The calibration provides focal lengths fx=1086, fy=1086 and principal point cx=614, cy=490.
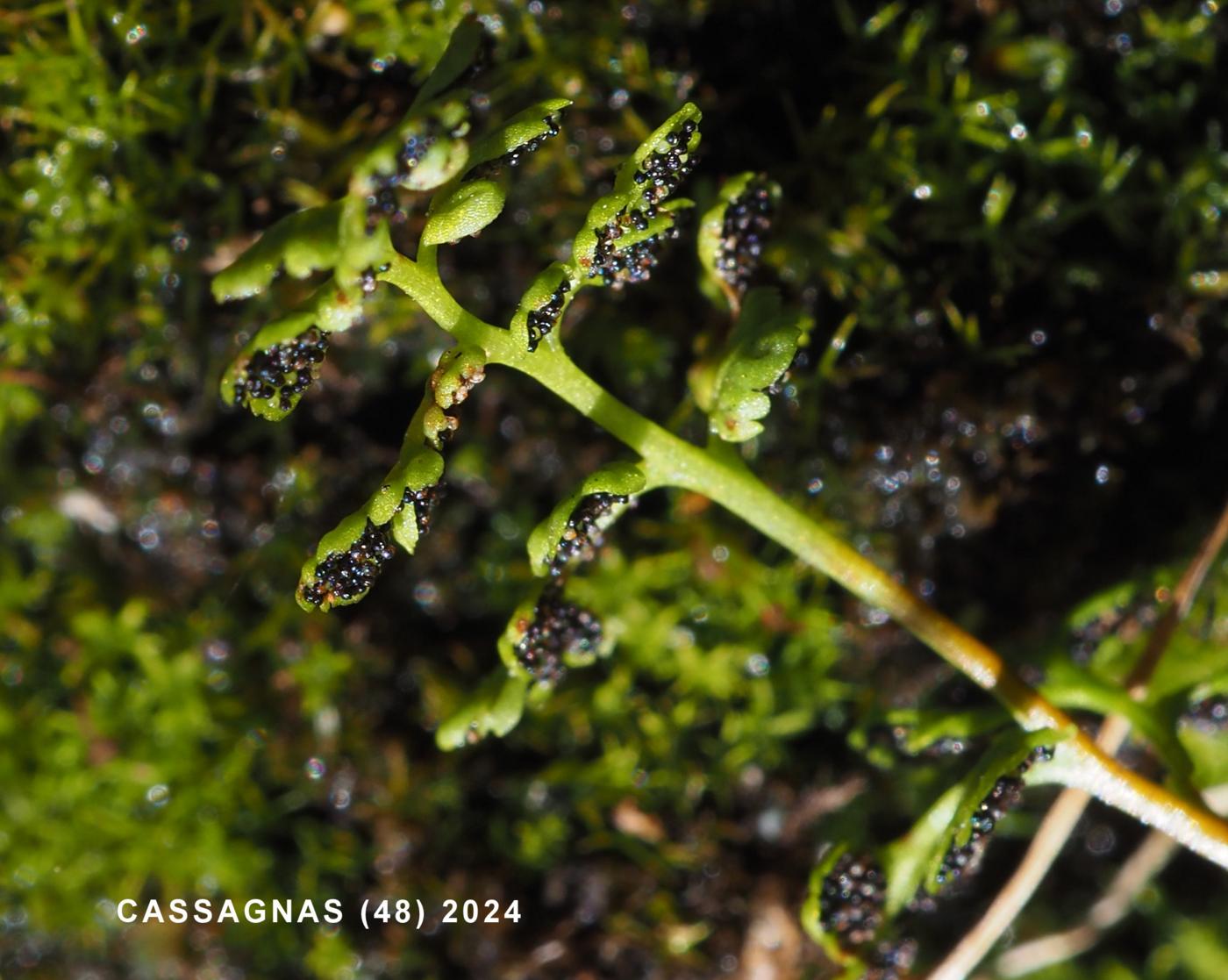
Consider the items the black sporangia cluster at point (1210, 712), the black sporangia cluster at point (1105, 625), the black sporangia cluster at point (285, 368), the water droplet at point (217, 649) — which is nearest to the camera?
the black sporangia cluster at point (285, 368)

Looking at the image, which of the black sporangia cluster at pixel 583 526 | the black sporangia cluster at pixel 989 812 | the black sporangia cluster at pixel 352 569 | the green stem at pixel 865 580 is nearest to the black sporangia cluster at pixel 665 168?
the green stem at pixel 865 580

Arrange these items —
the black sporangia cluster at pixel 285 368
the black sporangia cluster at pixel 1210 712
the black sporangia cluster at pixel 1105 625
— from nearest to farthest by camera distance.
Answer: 1. the black sporangia cluster at pixel 285 368
2. the black sporangia cluster at pixel 1210 712
3. the black sporangia cluster at pixel 1105 625

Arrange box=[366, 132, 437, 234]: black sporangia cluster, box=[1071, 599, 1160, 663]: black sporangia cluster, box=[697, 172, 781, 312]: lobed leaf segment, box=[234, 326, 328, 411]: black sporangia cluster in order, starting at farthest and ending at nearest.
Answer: box=[1071, 599, 1160, 663]: black sporangia cluster → box=[697, 172, 781, 312]: lobed leaf segment → box=[234, 326, 328, 411]: black sporangia cluster → box=[366, 132, 437, 234]: black sporangia cluster

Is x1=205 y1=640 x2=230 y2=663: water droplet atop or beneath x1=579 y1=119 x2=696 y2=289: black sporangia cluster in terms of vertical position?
beneath

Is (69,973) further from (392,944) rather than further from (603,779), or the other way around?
(603,779)

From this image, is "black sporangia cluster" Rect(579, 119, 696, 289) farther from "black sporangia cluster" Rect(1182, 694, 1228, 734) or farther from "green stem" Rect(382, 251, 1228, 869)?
"black sporangia cluster" Rect(1182, 694, 1228, 734)

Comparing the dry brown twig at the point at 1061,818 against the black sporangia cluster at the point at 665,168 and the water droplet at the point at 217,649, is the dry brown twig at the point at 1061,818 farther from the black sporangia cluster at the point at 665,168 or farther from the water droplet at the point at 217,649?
the water droplet at the point at 217,649

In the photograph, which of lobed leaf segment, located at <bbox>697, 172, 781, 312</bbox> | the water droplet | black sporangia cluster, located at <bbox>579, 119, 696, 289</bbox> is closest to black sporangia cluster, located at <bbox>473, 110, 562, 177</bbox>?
black sporangia cluster, located at <bbox>579, 119, 696, 289</bbox>
